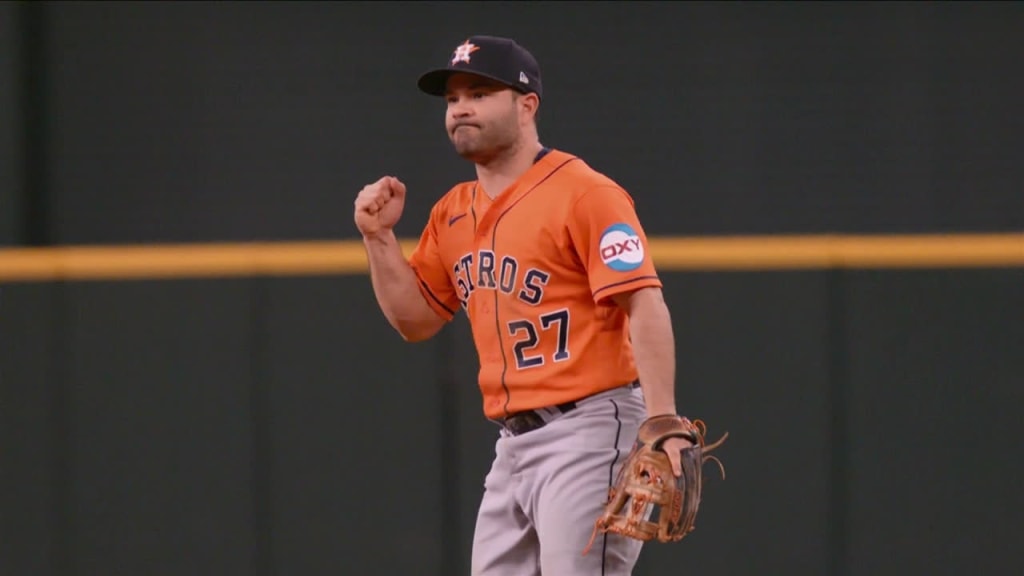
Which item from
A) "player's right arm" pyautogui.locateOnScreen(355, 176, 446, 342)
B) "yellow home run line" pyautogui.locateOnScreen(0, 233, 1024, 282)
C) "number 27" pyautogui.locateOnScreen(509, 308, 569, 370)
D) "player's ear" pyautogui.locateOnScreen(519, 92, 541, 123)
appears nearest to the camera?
"number 27" pyautogui.locateOnScreen(509, 308, 569, 370)

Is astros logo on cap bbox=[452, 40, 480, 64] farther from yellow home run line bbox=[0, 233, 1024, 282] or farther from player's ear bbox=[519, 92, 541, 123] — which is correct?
yellow home run line bbox=[0, 233, 1024, 282]

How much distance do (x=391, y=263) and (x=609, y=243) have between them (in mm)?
620

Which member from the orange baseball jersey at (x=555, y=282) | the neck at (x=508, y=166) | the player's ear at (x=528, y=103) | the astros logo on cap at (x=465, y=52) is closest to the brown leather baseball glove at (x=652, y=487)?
the orange baseball jersey at (x=555, y=282)

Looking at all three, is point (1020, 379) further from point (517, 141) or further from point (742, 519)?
point (517, 141)

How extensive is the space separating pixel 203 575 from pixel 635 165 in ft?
6.36

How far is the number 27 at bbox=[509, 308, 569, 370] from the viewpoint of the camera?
297 centimetres

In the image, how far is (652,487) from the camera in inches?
109

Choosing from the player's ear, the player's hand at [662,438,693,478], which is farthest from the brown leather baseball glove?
the player's ear

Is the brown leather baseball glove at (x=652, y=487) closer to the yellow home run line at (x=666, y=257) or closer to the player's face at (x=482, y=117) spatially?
the player's face at (x=482, y=117)

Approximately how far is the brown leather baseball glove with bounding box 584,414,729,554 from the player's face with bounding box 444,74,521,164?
2.23 feet

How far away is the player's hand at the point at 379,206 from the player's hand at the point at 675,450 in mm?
830

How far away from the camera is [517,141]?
3.09 m

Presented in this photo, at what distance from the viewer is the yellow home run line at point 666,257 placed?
3.95 metres

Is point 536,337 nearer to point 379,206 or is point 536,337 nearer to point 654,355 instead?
point 654,355
